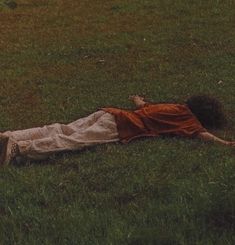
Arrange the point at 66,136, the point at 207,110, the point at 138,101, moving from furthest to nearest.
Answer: the point at 138,101, the point at 207,110, the point at 66,136

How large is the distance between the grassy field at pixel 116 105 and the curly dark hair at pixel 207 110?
0.39ft

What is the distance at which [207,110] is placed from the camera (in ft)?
22.6

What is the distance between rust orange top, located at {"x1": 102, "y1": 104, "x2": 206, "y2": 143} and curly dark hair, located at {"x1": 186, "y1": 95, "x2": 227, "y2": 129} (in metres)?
0.12

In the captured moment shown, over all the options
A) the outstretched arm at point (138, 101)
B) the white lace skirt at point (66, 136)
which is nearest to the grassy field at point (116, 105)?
the white lace skirt at point (66, 136)

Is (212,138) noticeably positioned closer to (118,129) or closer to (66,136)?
(118,129)

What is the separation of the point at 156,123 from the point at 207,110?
0.52 metres

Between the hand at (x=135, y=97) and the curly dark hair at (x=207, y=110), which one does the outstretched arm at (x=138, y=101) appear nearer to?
the hand at (x=135, y=97)

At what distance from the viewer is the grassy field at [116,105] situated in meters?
4.78

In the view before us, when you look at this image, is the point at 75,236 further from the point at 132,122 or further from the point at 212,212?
the point at 132,122

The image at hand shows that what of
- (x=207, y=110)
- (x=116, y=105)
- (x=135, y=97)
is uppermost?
(x=207, y=110)

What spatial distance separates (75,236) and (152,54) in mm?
5875

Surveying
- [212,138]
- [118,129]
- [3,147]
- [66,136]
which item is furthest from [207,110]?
[3,147]

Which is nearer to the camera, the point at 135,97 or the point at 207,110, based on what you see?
the point at 207,110

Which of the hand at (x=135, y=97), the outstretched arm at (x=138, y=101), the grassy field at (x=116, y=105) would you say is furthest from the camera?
→ the hand at (x=135, y=97)
